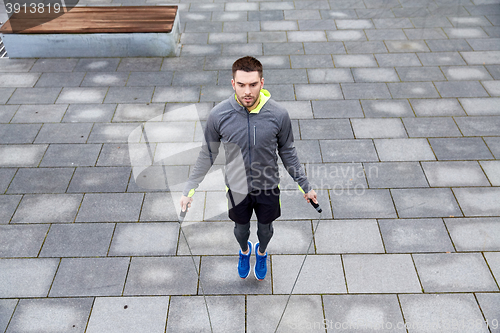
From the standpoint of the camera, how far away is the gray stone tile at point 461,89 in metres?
6.83

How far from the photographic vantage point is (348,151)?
580cm

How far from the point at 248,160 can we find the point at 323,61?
5.10 meters

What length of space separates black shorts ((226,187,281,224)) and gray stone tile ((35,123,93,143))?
339 centimetres

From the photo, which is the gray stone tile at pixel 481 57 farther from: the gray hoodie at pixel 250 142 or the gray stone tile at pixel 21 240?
the gray stone tile at pixel 21 240

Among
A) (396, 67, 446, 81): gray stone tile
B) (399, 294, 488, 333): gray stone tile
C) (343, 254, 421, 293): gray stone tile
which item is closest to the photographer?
(399, 294, 488, 333): gray stone tile

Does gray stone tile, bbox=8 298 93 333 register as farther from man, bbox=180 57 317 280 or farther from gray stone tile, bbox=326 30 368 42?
Answer: gray stone tile, bbox=326 30 368 42

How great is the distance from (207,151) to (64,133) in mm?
3638

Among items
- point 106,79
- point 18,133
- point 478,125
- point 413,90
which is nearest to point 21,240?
point 18,133

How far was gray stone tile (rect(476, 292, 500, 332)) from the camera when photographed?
3865mm

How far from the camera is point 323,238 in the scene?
4680 mm

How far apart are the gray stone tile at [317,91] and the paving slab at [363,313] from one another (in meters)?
3.71

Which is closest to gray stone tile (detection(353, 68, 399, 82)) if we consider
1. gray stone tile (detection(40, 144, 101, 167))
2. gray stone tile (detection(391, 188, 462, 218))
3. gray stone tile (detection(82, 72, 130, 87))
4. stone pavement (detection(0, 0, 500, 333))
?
stone pavement (detection(0, 0, 500, 333))

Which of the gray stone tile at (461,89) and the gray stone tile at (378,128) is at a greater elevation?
the gray stone tile at (461,89)

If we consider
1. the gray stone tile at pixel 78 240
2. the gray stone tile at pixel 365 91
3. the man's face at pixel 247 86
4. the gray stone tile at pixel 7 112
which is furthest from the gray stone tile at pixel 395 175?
the gray stone tile at pixel 7 112
